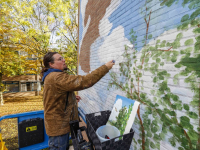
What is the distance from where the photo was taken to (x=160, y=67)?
151 cm

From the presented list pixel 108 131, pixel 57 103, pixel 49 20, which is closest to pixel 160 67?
pixel 108 131

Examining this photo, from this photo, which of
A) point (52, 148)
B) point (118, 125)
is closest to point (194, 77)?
point (118, 125)

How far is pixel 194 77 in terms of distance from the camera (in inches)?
45.3

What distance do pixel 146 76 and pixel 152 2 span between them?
1090 mm

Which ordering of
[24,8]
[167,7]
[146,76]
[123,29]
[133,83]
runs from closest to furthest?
[167,7] < [146,76] < [133,83] < [123,29] < [24,8]

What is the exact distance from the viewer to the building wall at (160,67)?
1183 millimetres

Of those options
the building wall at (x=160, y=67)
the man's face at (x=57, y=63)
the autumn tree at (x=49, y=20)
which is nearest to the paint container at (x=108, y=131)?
the building wall at (x=160, y=67)

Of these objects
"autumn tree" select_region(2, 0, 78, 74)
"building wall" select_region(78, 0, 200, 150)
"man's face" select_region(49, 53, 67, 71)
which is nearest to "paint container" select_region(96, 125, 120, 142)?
"building wall" select_region(78, 0, 200, 150)

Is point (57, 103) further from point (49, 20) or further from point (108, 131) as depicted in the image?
point (49, 20)

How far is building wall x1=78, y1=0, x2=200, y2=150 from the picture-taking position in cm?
118

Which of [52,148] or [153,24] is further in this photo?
[52,148]

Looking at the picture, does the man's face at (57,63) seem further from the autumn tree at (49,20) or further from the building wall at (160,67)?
the autumn tree at (49,20)

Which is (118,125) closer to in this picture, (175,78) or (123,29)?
(175,78)

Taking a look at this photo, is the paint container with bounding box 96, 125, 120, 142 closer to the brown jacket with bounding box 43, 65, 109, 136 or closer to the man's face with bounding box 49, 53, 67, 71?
the brown jacket with bounding box 43, 65, 109, 136
